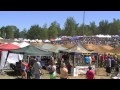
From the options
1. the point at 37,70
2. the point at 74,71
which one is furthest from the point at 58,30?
the point at 37,70

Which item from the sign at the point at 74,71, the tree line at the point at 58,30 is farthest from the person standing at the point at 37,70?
the tree line at the point at 58,30

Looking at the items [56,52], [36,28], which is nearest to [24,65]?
[56,52]

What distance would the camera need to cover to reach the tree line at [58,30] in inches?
2559

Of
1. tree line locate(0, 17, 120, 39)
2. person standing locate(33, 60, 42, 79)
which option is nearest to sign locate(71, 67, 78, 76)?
person standing locate(33, 60, 42, 79)

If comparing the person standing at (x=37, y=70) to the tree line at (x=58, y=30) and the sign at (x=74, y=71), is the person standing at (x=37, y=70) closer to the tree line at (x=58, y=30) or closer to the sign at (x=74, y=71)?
the sign at (x=74, y=71)

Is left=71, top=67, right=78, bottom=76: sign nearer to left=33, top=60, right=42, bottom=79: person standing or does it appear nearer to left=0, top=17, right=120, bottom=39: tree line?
left=33, top=60, right=42, bottom=79: person standing

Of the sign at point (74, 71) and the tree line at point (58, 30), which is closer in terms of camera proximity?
the sign at point (74, 71)

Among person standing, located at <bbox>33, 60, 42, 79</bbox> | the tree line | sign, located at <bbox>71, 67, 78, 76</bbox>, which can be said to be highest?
the tree line

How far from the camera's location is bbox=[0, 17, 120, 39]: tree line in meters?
65.0

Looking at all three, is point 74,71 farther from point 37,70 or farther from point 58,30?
point 58,30

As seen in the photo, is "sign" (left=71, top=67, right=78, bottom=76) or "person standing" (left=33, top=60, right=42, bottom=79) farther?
"sign" (left=71, top=67, right=78, bottom=76)
